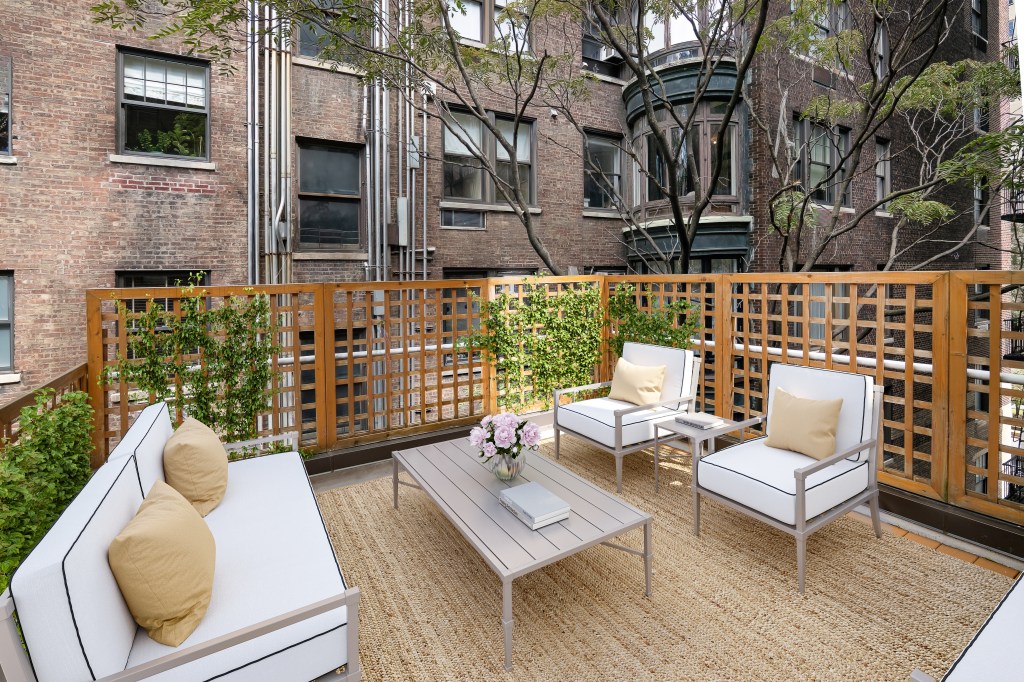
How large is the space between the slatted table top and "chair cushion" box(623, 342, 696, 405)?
1567 mm

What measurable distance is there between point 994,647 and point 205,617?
247cm

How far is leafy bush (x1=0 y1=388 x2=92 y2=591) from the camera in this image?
1.84 meters

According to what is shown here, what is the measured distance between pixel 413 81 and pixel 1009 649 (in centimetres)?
694

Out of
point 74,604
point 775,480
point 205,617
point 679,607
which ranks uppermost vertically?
point 74,604

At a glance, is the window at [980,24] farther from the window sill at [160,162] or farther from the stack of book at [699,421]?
the window sill at [160,162]

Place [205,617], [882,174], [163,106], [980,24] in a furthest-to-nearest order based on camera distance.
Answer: [980,24], [882,174], [163,106], [205,617]

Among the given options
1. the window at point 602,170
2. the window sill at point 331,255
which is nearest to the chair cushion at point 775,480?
the window sill at point 331,255

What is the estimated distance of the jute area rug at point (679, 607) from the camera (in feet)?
7.17

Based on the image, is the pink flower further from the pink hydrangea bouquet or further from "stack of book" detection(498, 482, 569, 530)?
"stack of book" detection(498, 482, 569, 530)

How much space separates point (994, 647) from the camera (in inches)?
61.5

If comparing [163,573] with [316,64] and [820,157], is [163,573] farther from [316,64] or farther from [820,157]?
[820,157]

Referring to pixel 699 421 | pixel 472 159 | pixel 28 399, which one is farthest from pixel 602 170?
pixel 28 399

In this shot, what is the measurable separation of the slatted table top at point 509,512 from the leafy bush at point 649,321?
214 cm

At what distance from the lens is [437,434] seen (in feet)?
15.8
